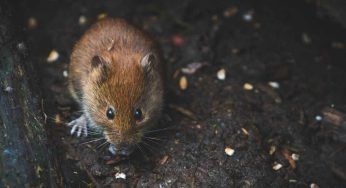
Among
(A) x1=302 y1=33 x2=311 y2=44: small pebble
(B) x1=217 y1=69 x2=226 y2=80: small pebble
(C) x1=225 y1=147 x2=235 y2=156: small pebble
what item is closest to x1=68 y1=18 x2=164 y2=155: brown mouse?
(C) x1=225 y1=147 x2=235 y2=156: small pebble

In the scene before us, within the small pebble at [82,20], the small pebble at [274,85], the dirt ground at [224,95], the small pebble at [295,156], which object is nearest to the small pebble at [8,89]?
the dirt ground at [224,95]

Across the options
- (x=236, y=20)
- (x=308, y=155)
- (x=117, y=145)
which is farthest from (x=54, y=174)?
(x=236, y=20)

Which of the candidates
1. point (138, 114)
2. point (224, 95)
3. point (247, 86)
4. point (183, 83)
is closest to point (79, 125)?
point (138, 114)

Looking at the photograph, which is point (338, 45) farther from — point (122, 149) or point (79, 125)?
point (79, 125)

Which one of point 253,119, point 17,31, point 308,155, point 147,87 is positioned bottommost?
point 308,155

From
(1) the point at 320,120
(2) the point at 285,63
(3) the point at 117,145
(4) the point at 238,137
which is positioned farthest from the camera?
(2) the point at 285,63

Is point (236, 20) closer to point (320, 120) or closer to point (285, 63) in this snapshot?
point (285, 63)

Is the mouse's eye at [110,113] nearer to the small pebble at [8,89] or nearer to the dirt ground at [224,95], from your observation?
the dirt ground at [224,95]
